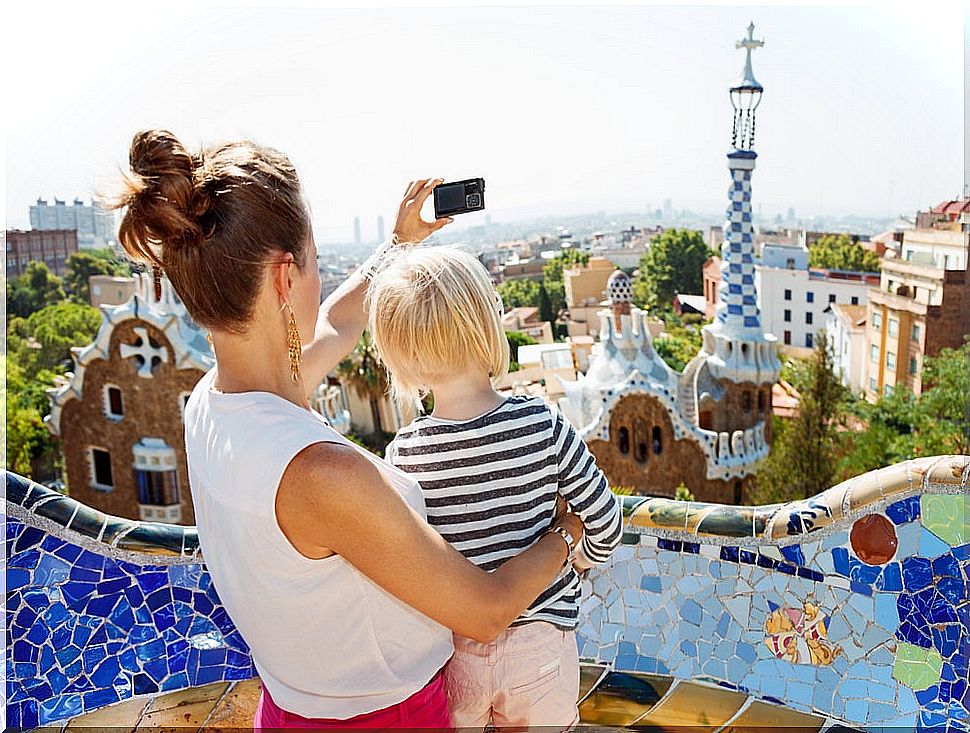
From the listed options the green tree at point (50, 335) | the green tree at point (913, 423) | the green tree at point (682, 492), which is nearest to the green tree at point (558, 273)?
the green tree at point (913, 423)

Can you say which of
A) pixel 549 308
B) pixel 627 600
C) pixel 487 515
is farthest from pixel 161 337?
pixel 549 308

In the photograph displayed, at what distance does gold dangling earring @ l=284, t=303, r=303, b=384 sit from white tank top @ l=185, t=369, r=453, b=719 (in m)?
0.04

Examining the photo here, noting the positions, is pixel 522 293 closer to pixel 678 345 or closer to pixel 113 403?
pixel 678 345

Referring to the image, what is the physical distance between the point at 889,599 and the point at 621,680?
1.58 ft

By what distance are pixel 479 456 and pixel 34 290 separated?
1710 centimetres

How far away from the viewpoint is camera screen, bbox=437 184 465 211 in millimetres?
1292

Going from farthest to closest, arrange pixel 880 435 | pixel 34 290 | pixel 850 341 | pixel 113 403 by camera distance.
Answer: pixel 850 341, pixel 34 290, pixel 880 435, pixel 113 403

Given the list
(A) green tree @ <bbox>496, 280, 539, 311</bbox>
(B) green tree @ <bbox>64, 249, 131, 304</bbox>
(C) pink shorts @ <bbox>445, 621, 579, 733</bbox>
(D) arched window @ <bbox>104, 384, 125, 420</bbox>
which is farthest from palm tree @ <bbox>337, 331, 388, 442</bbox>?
(C) pink shorts @ <bbox>445, 621, 579, 733</bbox>

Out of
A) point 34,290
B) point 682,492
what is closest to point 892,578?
point 682,492

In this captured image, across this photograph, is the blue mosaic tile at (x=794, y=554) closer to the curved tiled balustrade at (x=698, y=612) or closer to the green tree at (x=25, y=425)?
the curved tiled balustrade at (x=698, y=612)

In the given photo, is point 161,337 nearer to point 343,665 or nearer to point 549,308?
point 343,665

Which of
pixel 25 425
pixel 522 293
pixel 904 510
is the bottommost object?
pixel 25 425

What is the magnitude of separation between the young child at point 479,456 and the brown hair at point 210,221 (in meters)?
0.18

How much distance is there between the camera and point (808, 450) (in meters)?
8.95
